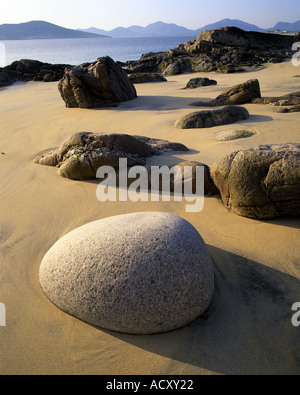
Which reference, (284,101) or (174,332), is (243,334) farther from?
(284,101)

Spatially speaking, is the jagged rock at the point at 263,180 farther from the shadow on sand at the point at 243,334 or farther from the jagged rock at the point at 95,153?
the jagged rock at the point at 95,153

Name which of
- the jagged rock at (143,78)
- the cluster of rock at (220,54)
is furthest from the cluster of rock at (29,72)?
the jagged rock at (143,78)

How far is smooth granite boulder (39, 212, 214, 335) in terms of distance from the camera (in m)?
2.46

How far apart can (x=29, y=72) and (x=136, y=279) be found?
87.8ft

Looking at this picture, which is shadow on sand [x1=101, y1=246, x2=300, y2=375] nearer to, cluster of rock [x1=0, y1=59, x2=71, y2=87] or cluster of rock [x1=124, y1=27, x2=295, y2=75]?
cluster of rock [x1=124, y1=27, x2=295, y2=75]

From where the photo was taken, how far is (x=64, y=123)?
30.6 ft

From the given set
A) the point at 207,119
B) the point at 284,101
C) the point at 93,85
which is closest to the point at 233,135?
the point at 207,119

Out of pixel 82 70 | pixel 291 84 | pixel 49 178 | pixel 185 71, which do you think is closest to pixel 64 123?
pixel 82 70

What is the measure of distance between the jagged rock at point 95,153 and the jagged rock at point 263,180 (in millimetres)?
1873

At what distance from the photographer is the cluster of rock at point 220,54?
23453mm

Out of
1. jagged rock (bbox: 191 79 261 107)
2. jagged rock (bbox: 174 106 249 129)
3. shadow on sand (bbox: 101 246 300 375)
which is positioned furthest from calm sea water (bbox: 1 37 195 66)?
shadow on sand (bbox: 101 246 300 375)

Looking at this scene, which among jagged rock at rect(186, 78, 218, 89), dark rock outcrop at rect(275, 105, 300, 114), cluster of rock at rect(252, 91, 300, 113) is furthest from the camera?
jagged rock at rect(186, 78, 218, 89)

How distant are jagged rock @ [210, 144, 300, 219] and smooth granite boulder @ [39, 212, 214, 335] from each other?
1244mm
